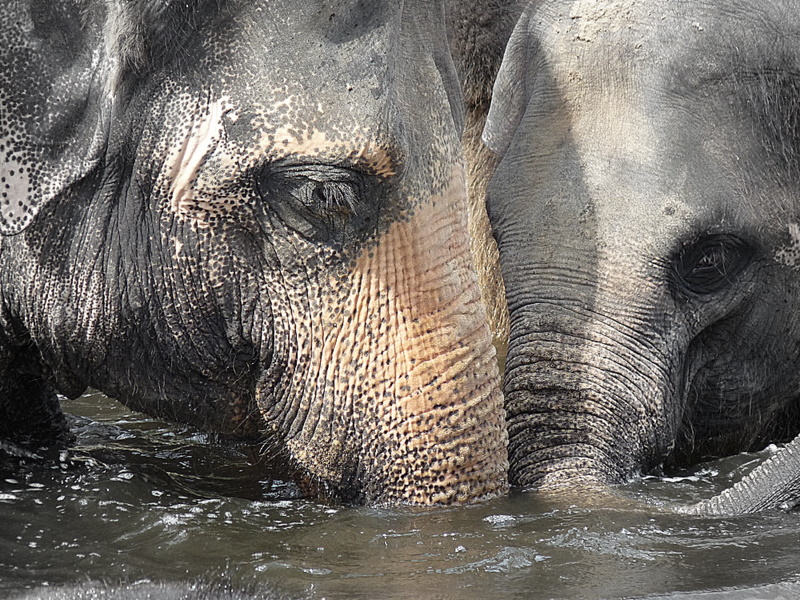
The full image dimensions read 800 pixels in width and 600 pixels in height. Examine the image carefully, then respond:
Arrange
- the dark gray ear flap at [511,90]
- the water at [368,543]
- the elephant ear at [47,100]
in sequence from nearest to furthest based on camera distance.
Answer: the water at [368,543] → the elephant ear at [47,100] → the dark gray ear flap at [511,90]

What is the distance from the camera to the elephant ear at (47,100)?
279 cm

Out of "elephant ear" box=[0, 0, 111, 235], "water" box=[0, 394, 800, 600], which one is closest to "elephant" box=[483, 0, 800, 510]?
"water" box=[0, 394, 800, 600]

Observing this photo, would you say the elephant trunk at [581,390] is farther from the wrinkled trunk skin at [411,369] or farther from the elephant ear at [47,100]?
the elephant ear at [47,100]

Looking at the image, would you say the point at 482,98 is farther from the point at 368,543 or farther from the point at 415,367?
the point at 368,543

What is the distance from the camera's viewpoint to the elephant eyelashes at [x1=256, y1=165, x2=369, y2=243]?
281 cm

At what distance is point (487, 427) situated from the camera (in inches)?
114

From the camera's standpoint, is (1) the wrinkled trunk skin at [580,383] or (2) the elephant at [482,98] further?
(2) the elephant at [482,98]

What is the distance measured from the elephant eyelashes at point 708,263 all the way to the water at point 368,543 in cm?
44

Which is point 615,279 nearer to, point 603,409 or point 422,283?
point 603,409

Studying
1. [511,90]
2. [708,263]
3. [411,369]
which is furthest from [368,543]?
[511,90]

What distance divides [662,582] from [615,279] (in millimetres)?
950

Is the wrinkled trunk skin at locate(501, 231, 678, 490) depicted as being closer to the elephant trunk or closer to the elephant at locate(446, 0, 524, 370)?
the elephant trunk

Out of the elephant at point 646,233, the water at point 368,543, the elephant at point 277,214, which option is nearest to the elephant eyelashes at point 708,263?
the elephant at point 646,233

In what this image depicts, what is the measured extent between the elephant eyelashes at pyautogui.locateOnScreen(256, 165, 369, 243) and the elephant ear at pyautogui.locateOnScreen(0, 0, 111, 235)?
1.07ft
